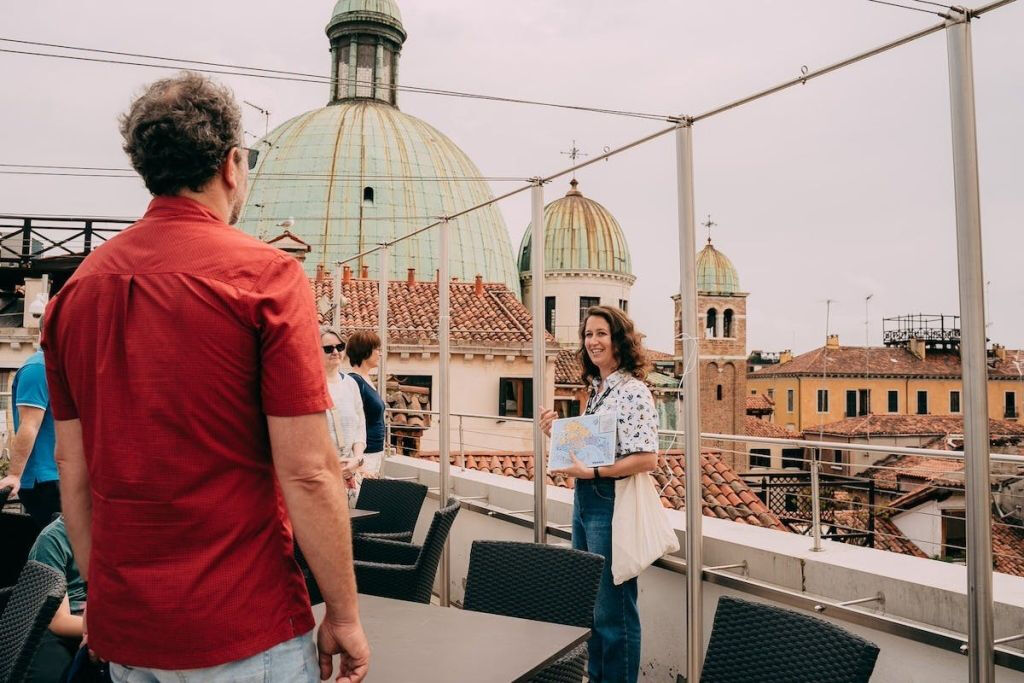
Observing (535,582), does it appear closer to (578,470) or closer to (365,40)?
(578,470)

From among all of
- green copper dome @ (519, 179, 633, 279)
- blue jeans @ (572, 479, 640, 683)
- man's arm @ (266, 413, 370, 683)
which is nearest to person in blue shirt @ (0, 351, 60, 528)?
blue jeans @ (572, 479, 640, 683)

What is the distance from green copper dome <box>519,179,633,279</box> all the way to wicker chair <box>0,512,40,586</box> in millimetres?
39899

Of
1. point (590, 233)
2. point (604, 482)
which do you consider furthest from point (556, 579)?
point (590, 233)

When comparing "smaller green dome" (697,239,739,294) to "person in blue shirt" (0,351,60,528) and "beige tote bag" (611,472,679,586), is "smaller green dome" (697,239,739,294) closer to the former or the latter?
"beige tote bag" (611,472,679,586)

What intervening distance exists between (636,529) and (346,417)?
2218 millimetres

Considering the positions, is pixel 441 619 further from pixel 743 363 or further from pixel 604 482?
pixel 743 363

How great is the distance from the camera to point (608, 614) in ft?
12.0

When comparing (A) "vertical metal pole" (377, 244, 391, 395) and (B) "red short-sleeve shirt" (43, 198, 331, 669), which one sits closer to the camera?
(B) "red short-sleeve shirt" (43, 198, 331, 669)

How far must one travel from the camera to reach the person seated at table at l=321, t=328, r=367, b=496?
4.97 metres

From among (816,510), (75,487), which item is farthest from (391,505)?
(75,487)

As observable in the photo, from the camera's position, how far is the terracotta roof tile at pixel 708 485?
8.84m

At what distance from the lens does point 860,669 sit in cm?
218

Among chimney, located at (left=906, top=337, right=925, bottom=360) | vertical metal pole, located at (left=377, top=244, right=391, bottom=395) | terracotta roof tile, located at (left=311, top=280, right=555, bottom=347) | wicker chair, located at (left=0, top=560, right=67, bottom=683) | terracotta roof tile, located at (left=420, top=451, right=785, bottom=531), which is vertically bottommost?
terracotta roof tile, located at (left=420, top=451, right=785, bottom=531)

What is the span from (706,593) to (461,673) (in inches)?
81.8
